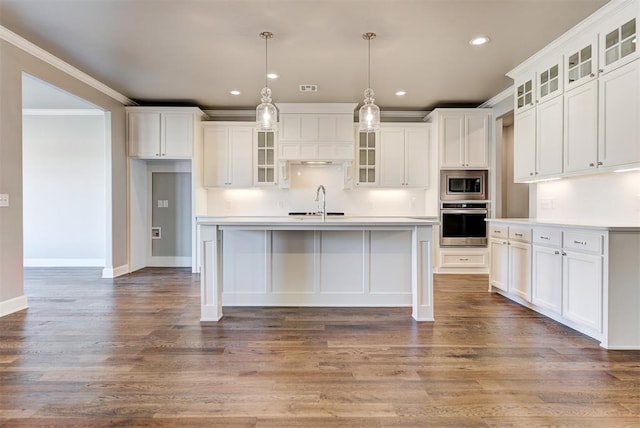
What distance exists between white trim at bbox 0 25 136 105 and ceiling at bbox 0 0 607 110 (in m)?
0.10

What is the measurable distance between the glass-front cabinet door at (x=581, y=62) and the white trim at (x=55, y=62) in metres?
5.26

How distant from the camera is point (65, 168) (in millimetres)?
5930

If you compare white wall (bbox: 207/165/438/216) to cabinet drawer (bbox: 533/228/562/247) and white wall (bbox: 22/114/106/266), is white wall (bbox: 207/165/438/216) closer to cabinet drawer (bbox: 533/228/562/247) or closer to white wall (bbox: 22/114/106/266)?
white wall (bbox: 22/114/106/266)

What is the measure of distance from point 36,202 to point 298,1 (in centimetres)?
587

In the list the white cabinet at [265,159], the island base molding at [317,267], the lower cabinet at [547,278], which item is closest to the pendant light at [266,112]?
the island base molding at [317,267]

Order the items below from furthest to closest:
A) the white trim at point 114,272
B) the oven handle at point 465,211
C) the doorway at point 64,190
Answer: the doorway at point 64,190, the oven handle at point 465,211, the white trim at point 114,272

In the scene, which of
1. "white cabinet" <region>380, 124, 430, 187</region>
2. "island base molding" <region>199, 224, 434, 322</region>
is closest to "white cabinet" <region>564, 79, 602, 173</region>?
"island base molding" <region>199, 224, 434, 322</region>

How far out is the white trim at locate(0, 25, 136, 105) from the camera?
10.8ft

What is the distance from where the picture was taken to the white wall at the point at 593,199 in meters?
2.98

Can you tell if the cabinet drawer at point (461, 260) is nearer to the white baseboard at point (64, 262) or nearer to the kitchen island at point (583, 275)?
the kitchen island at point (583, 275)

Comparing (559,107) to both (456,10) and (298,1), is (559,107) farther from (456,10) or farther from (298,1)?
(298,1)

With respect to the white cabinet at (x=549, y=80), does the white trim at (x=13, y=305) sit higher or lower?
lower

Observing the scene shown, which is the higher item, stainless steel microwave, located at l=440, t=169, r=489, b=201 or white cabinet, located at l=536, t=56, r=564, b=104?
white cabinet, located at l=536, t=56, r=564, b=104

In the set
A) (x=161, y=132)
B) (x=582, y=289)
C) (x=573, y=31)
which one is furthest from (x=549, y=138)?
(x=161, y=132)
